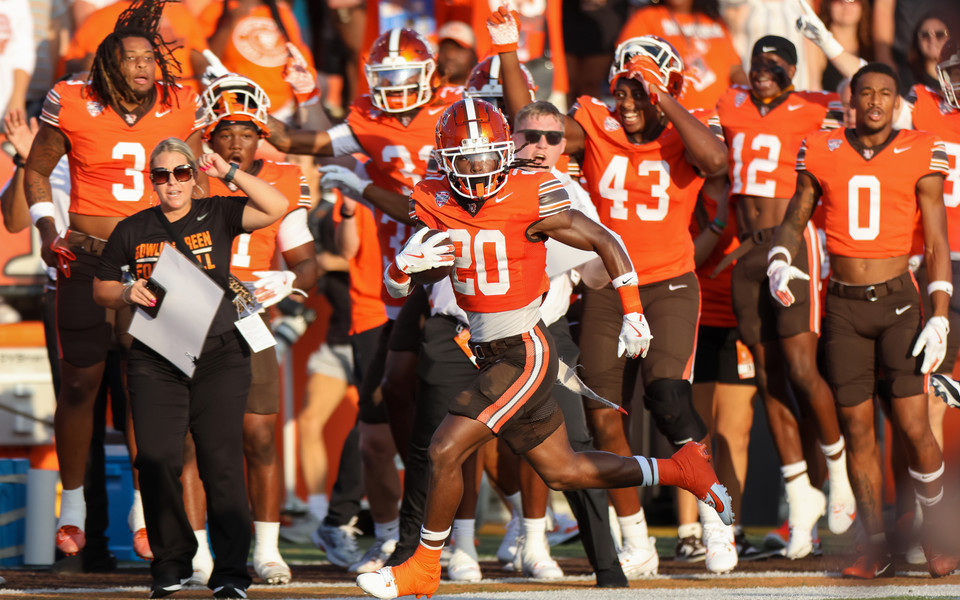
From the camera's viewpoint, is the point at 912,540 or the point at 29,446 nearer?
the point at 912,540

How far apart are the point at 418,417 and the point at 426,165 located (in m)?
1.40

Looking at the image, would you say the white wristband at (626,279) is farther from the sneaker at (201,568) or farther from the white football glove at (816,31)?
the white football glove at (816,31)

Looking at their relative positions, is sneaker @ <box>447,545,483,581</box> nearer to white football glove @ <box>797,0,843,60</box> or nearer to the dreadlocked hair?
the dreadlocked hair

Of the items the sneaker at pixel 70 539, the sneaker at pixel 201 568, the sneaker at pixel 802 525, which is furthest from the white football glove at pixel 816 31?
the sneaker at pixel 70 539

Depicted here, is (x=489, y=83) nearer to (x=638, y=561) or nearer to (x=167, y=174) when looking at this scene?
(x=167, y=174)

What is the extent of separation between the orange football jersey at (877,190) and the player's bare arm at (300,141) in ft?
8.28

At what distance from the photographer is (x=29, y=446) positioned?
8.48 metres

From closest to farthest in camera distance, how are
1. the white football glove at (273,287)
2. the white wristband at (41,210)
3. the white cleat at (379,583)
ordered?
the white cleat at (379,583)
the white football glove at (273,287)
the white wristband at (41,210)

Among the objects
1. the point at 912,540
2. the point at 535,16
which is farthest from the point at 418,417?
the point at 535,16

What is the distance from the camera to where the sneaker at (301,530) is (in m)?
9.07

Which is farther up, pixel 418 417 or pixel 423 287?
pixel 423 287

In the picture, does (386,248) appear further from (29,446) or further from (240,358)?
(29,446)

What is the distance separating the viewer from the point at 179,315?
6.04m

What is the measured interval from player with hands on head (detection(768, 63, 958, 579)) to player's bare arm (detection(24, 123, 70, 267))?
3.56m
